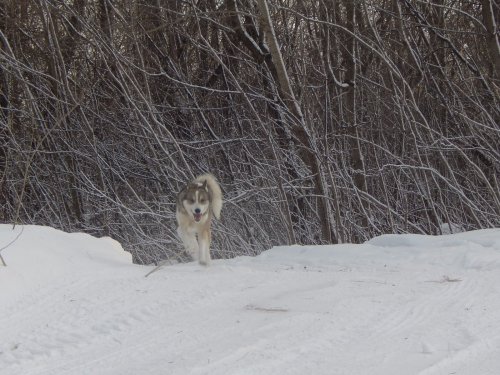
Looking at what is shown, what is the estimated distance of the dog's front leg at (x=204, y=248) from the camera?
269 inches

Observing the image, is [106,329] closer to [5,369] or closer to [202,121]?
[5,369]

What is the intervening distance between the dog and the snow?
0.58 m

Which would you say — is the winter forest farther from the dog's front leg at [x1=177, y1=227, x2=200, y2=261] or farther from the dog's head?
the dog's front leg at [x1=177, y1=227, x2=200, y2=261]

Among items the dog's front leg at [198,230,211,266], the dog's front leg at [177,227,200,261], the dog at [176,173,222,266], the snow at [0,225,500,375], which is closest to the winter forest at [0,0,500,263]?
the dog at [176,173,222,266]

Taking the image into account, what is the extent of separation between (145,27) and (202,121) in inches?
94.7

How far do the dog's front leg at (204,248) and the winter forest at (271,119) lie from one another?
320 centimetres

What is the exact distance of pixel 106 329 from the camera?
14.4ft

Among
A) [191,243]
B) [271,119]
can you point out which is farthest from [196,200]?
[271,119]

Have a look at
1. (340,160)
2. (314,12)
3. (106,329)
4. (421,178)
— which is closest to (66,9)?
(314,12)

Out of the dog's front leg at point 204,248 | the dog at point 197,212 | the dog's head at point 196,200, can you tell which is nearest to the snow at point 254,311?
the dog's front leg at point 204,248

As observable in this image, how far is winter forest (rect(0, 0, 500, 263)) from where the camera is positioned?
10430 millimetres

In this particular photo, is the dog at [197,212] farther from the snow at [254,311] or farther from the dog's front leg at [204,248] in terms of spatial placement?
the snow at [254,311]

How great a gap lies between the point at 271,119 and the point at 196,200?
3.77m

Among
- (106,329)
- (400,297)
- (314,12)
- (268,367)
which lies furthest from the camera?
(314,12)
